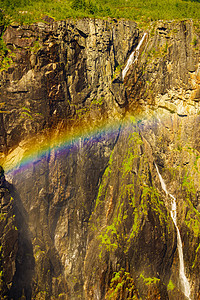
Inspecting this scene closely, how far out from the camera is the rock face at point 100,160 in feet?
50.0

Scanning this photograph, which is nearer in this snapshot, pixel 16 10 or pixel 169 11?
pixel 16 10

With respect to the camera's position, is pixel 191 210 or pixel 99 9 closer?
pixel 191 210

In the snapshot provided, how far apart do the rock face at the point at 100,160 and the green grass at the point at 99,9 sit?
1014 mm

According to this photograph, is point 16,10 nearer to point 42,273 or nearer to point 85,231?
point 85,231

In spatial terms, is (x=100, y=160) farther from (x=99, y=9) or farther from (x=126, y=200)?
(x=99, y=9)

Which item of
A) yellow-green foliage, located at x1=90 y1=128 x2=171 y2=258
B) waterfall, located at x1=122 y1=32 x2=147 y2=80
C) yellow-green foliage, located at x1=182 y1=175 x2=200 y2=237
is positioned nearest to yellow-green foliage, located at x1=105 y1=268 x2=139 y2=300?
yellow-green foliage, located at x1=90 y1=128 x2=171 y2=258

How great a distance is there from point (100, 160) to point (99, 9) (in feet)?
38.4

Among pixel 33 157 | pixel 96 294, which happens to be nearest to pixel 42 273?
pixel 96 294

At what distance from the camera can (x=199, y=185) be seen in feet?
61.1

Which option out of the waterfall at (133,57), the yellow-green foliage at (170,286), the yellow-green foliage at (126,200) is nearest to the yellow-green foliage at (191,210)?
the yellow-green foliage at (126,200)

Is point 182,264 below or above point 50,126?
below

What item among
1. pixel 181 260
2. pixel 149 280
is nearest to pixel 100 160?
pixel 149 280

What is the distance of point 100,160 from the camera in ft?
59.4

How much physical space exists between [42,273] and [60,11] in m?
17.0
